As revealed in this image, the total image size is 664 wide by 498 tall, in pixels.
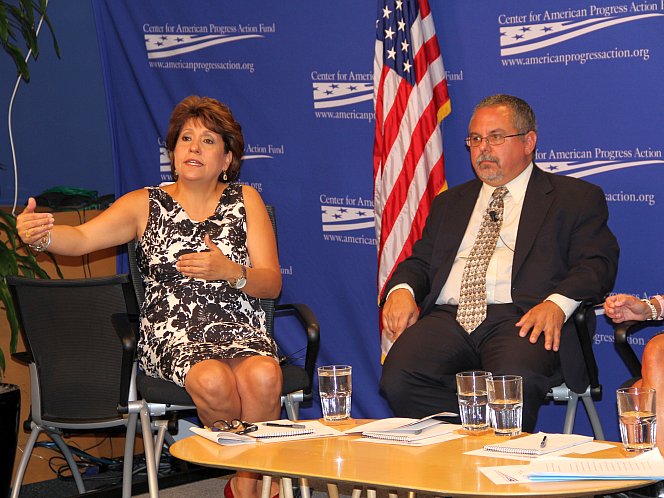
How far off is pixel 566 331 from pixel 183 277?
1.43 metres

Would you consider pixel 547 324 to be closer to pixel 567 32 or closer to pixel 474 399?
A: pixel 474 399

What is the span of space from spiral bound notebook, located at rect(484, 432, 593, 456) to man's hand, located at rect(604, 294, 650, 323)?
32.9 inches

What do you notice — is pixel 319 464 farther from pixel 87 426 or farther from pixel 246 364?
pixel 87 426

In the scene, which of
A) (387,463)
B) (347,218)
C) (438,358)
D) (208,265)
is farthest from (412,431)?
(347,218)

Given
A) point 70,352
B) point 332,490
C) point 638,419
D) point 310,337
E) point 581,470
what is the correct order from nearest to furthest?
point 581,470 < point 638,419 < point 332,490 < point 310,337 < point 70,352

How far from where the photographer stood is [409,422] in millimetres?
2648

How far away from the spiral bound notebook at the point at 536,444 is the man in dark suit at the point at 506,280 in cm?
89

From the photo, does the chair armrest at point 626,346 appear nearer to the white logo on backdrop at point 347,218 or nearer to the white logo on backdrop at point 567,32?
the white logo on backdrop at point 567,32

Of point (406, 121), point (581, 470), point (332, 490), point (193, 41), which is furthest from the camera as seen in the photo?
point (193, 41)

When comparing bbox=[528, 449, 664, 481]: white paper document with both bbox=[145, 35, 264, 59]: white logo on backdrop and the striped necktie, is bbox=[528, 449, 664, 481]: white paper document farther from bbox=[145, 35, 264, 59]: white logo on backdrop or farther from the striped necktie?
bbox=[145, 35, 264, 59]: white logo on backdrop

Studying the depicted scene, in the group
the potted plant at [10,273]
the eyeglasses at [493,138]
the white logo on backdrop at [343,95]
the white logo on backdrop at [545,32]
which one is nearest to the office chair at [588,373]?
the eyeglasses at [493,138]

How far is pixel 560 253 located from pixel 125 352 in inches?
63.1

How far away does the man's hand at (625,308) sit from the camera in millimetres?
3131

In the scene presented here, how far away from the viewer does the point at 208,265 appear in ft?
11.5
